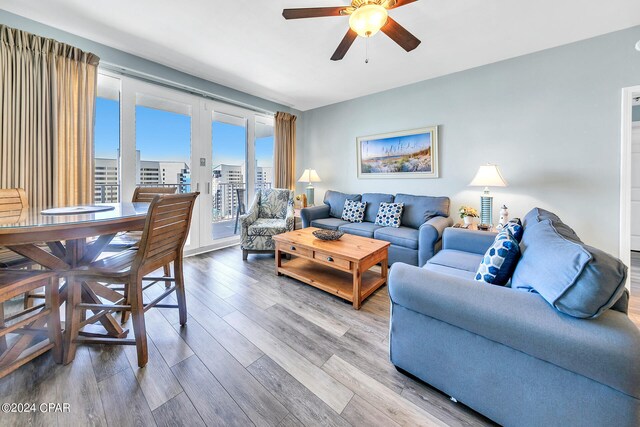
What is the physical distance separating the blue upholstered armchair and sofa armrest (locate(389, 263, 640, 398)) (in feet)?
7.43

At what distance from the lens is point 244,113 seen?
4008 millimetres

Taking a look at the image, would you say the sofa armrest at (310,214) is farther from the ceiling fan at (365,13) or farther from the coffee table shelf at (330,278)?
the ceiling fan at (365,13)

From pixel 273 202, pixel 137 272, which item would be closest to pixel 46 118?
pixel 137 272

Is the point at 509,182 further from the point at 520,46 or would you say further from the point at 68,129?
the point at 68,129

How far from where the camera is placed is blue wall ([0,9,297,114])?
2.22 metres

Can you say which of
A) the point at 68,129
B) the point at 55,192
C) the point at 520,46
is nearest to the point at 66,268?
the point at 55,192

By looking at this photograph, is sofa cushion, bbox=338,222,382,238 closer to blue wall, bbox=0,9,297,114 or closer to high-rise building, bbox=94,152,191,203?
high-rise building, bbox=94,152,191,203

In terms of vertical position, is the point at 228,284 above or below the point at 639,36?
below

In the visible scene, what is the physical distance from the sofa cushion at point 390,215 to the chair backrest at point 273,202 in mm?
1382

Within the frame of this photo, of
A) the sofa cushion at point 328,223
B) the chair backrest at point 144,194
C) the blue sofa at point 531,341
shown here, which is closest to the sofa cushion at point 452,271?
the blue sofa at point 531,341

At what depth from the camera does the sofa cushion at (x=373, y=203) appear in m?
3.74

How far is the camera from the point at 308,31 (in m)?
2.37

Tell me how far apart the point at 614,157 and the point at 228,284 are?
4045mm

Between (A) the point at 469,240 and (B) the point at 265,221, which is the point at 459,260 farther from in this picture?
(B) the point at 265,221
